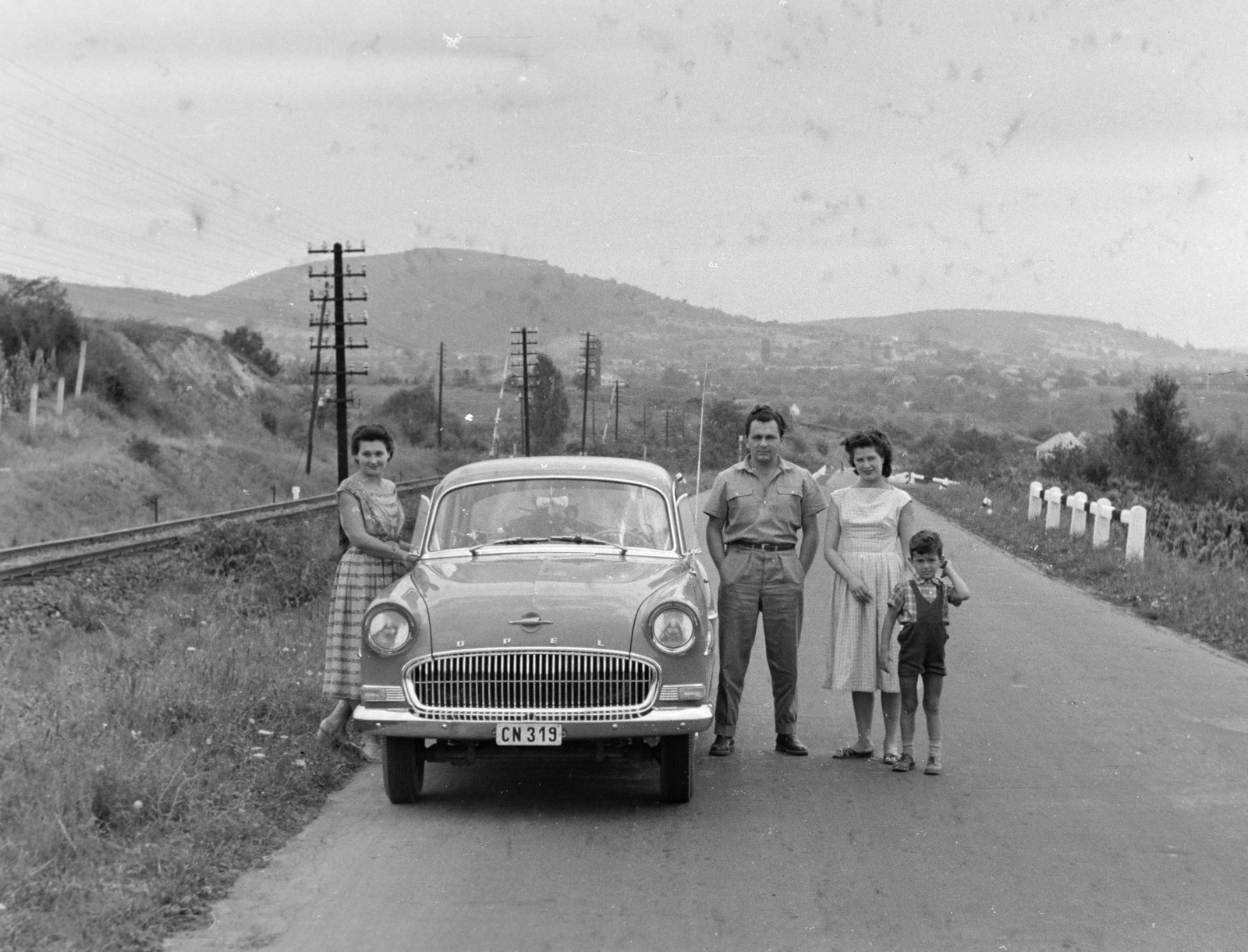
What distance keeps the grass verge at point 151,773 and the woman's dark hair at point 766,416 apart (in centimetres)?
302

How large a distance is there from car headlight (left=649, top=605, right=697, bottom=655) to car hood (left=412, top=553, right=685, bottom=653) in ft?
0.41

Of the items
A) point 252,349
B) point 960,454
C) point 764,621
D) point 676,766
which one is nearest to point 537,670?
point 676,766

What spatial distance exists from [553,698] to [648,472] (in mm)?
2132

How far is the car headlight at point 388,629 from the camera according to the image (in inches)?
285

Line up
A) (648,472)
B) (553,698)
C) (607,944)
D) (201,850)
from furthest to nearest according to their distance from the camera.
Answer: (648,472)
(553,698)
(201,850)
(607,944)

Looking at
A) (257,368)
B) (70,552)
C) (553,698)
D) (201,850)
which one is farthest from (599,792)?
(257,368)

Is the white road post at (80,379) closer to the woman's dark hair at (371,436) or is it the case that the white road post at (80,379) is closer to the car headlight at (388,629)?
the woman's dark hair at (371,436)

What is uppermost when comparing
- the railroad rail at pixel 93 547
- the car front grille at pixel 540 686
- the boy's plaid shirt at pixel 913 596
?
the boy's plaid shirt at pixel 913 596

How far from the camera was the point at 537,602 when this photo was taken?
7.27 metres

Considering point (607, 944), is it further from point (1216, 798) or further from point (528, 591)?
point (1216, 798)

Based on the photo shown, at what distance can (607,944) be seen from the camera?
5.14 metres


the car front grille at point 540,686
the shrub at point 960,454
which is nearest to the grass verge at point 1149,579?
the car front grille at point 540,686

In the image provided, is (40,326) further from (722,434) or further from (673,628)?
(722,434)

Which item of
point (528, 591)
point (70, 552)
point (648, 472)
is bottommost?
point (70, 552)
